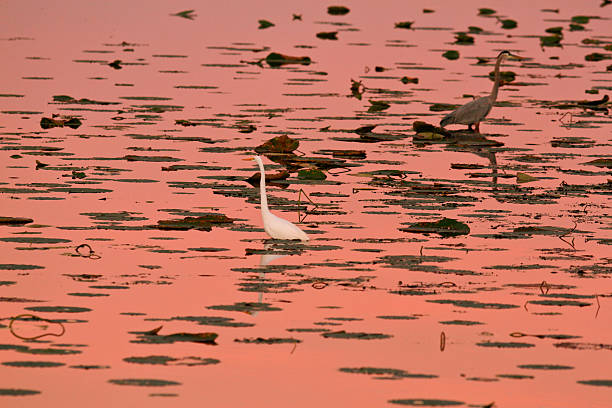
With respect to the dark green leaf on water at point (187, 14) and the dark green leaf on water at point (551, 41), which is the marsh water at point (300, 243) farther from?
the dark green leaf on water at point (187, 14)

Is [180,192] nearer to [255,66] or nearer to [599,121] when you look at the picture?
[599,121]

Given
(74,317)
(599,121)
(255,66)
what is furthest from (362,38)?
(74,317)

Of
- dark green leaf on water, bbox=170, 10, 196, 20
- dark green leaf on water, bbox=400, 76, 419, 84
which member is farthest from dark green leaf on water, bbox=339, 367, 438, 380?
dark green leaf on water, bbox=170, 10, 196, 20

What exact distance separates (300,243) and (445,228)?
5.38 feet

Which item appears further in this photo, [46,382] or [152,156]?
[152,156]

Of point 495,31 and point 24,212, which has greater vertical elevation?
point 495,31

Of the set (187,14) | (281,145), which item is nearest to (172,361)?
(281,145)

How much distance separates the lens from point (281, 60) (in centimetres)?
3525

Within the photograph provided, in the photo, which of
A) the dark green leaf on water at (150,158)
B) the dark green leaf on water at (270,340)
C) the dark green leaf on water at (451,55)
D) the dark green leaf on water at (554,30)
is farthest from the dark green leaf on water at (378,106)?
the dark green leaf on water at (554,30)

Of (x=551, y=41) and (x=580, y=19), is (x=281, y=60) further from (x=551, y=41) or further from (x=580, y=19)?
(x=580, y=19)

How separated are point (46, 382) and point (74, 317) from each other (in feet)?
5.85

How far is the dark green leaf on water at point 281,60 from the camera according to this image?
35.0 meters

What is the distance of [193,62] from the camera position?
115 ft

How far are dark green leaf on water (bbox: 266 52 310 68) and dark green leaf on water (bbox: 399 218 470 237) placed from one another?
1918 cm
